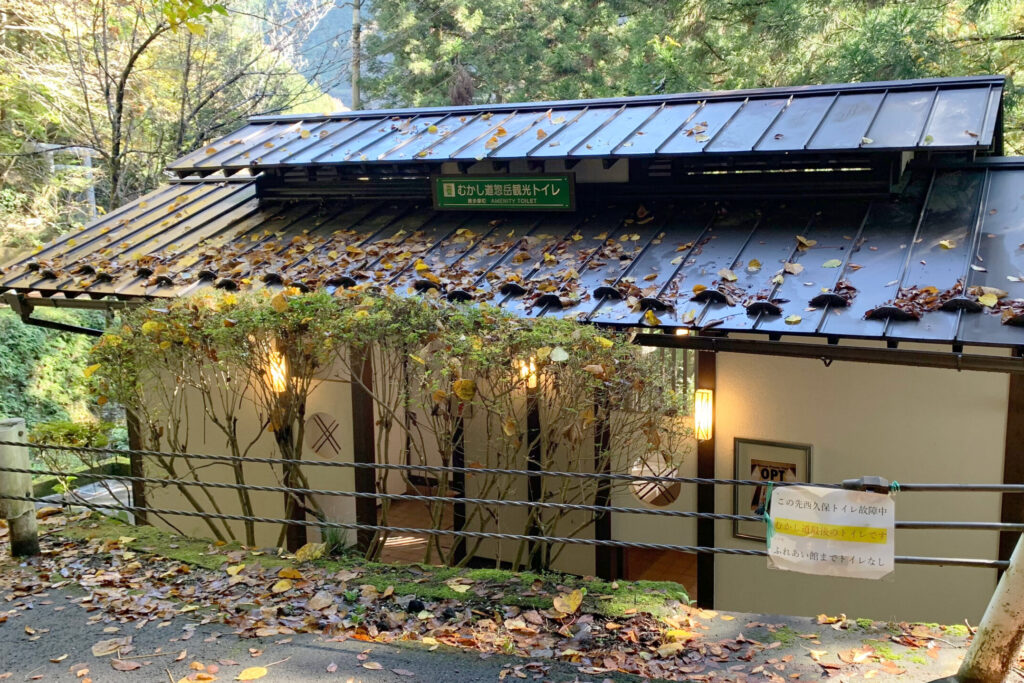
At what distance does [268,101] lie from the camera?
62.4 ft

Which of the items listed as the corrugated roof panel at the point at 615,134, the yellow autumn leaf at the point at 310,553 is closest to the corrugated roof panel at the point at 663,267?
the corrugated roof panel at the point at 615,134

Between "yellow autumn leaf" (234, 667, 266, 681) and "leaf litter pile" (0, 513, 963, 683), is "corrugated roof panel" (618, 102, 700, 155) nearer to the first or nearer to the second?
"leaf litter pile" (0, 513, 963, 683)

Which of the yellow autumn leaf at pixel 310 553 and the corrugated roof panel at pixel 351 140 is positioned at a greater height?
the corrugated roof panel at pixel 351 140

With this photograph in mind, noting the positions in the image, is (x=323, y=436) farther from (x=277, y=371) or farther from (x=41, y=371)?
(x=41, y=371)

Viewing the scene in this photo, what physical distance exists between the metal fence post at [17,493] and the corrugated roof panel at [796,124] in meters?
6.36

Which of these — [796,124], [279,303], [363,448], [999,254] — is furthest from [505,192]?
[999,254]

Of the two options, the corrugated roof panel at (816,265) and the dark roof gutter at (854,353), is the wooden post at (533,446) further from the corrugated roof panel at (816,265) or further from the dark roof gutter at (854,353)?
the corrugated roof panel at (816,265)

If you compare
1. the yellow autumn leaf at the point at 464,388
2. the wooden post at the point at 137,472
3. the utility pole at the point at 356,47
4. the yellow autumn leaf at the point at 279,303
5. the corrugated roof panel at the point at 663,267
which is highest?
the utility pole at the point at 356,47

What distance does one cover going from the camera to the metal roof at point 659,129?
275 inches

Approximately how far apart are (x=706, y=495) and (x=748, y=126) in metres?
3.48

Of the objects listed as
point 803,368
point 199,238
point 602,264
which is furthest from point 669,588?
point 199,238

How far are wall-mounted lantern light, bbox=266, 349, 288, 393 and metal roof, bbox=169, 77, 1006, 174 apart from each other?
2986mm

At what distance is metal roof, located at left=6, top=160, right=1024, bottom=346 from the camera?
18.7ft

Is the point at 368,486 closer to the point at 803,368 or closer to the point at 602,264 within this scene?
the point at 602,264
